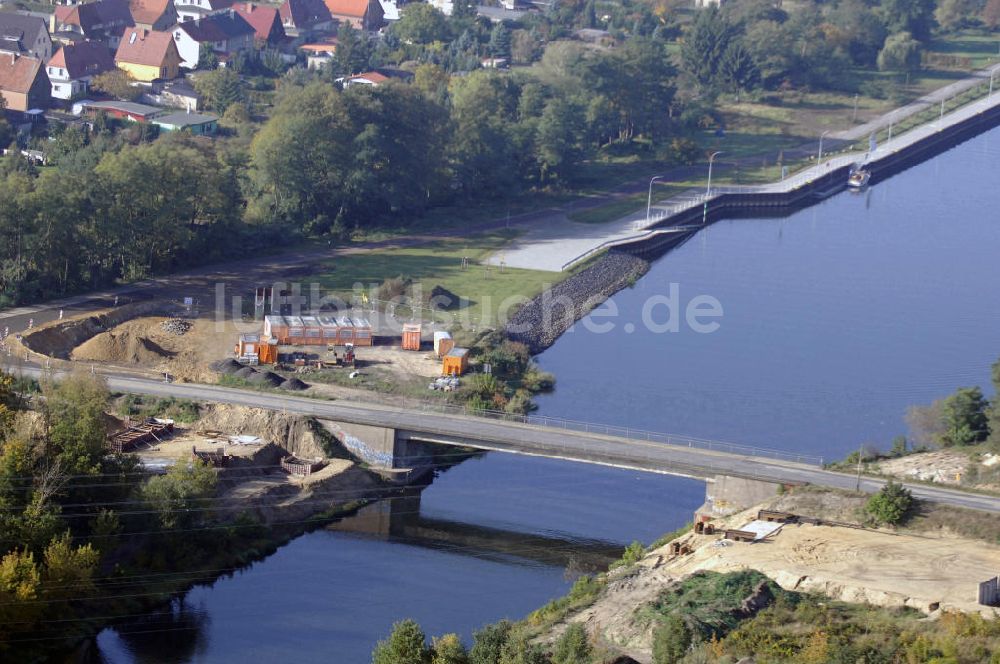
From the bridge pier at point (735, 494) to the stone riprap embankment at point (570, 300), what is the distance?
563 inches

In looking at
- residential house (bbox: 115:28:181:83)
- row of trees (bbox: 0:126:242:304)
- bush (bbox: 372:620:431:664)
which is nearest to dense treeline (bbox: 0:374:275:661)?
bush (bbox: 372:620:431:664)

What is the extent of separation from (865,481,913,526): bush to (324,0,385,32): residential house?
230 ft

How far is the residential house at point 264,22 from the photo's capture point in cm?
9075

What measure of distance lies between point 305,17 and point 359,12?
4.34 meters

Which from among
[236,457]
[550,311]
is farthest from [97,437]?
[550,311]

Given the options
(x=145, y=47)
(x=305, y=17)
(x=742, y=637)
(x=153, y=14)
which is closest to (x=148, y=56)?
(x=145, y=47)

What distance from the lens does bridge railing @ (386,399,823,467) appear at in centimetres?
4059

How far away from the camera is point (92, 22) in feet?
285

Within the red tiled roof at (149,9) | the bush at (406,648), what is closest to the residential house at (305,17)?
the red tiled roof at (149,9)

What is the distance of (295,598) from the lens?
33656 mm

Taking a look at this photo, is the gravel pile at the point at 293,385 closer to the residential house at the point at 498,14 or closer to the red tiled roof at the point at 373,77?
the red tiled roof at the point at 373,77

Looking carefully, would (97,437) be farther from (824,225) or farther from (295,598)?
(824,225)

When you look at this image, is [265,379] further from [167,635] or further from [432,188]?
[432,188]

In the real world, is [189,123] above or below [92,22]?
below
